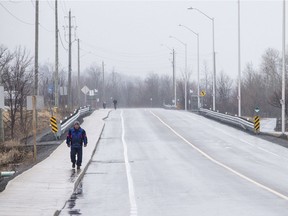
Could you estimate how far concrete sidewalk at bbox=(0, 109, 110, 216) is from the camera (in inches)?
514

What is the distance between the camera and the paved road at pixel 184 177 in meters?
14.0

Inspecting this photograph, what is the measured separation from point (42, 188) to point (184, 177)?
561 cm

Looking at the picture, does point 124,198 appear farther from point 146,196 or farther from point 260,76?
point 260,76

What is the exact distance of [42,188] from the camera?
16.3 m

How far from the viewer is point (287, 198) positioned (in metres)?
15.3

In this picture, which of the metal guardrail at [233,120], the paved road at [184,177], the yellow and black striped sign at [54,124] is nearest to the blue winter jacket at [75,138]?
the paved road at [184,177]

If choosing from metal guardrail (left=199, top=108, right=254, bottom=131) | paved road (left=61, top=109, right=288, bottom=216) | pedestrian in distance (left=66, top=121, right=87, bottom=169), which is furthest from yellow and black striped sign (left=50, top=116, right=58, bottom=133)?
metal guardrail (left=199, top=108, right=254, bottom=131)

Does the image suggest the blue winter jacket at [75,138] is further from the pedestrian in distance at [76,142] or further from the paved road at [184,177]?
the paved road at [184,177]

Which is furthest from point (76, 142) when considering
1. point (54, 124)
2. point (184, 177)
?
point (54, 124)

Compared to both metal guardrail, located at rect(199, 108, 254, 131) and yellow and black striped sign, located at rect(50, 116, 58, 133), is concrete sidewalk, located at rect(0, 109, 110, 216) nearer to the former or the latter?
yellow and black striped sign, located at rect(50, 116, 58, 133)

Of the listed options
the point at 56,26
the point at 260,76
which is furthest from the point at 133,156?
the point at 260,76

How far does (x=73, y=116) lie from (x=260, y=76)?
9243cm

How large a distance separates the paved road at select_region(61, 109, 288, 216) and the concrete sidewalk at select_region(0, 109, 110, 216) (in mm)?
354

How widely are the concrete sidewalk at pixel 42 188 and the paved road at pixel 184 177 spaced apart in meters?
0.35
